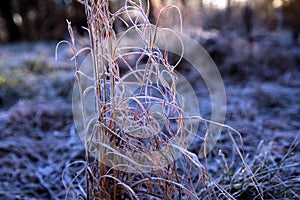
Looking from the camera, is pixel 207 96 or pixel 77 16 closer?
pixel 207 96

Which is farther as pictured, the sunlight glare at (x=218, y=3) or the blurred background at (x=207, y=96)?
the sunlight glare at (x=218, y=3)

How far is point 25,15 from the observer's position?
812cm

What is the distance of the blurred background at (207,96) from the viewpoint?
5.21 ft

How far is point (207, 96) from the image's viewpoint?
2885 mm

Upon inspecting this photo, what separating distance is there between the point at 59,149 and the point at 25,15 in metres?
7.31

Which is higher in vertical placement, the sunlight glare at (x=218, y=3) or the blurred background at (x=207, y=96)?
the sunlight glare at (x=218, y=3)

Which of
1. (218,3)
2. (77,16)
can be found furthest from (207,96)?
(77,16)

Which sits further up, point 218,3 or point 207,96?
point 218,3

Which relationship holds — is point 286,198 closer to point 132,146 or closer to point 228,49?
point 132,146

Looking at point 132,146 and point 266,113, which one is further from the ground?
point 132,146

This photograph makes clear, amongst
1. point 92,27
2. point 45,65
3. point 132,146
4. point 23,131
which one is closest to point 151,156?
point 132,146

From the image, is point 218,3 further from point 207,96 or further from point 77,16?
point 77,16

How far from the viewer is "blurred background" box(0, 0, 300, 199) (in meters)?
1.59

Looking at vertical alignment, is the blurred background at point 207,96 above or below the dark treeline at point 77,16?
below
